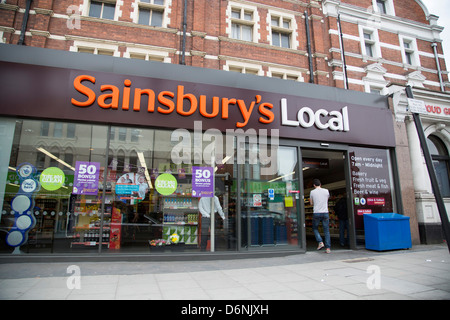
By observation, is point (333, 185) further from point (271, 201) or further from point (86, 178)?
point (86, 178)

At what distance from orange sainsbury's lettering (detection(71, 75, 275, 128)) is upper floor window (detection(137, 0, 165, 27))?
19.2ft

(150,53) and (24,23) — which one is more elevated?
(24,23)

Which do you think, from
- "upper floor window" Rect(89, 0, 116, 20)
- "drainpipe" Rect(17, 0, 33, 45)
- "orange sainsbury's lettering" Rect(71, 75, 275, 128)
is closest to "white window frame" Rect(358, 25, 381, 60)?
"orange sainsbury's lettering" Rect(71, 75, 275, 128)

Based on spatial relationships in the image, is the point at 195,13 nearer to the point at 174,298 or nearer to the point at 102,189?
the point at 102,189

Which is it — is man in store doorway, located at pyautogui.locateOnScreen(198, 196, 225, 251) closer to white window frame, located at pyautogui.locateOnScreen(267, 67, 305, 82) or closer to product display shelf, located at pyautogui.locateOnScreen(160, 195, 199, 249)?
product display shelf, located at pyautogui.locateOnScreen(160, 195, 199, 249)

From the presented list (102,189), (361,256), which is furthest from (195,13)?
(361,256)

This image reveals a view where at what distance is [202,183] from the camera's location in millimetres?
7184

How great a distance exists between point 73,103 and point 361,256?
323 inches

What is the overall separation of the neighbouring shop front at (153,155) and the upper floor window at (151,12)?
532 cm

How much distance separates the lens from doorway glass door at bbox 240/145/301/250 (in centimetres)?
728

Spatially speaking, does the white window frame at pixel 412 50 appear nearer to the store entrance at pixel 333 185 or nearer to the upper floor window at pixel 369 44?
the upper floor window at pixel 369 44

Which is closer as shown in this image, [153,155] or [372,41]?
[153,155]

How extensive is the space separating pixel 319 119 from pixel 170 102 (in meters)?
4.54

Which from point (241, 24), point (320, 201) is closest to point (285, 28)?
point (241, 24)
